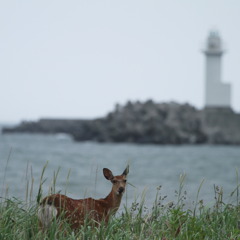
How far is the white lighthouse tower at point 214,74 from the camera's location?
75.4 meters

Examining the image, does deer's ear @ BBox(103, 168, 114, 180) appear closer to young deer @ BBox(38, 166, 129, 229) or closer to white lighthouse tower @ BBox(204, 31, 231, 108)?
young deer @ BBox(38, 166, 129, 229)

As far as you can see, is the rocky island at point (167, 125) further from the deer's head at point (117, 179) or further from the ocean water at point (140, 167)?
the deer's head at point (117, 179)

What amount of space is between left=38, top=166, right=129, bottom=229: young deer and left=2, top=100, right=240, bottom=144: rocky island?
247ft

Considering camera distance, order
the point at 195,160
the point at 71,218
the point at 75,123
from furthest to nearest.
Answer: the point at 75,123 → the point at 195,160 → the point at 71,218

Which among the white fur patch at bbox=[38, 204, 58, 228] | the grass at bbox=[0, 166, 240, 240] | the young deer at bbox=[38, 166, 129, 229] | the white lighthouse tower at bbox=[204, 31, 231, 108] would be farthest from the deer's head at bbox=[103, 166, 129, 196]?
the white lighthouse tower at bbox=[204, 31, 231, 108]

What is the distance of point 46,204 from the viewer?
563cm

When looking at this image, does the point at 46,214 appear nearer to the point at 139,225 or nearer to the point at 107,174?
the point at 107,174

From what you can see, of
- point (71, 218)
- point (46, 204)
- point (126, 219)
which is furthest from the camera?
point (126, 219)

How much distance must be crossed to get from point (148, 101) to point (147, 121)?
4.36 meters

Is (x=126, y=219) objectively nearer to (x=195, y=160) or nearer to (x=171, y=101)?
(x=195, y=160)

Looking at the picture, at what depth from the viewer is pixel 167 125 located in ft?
295

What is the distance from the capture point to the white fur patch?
18.5 ft

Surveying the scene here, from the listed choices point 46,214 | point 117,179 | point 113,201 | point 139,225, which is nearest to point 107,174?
point 117,179

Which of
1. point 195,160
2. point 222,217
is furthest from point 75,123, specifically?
point 222,217
